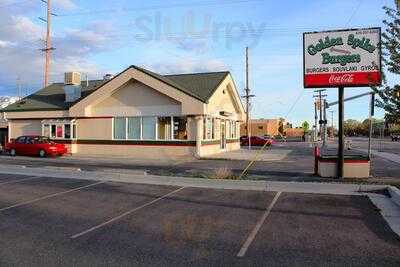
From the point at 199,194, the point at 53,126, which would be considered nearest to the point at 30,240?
the point at 199,194

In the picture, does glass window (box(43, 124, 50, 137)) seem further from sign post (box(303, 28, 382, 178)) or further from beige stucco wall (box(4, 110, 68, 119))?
sign post (box(303, 28, 382, 178))

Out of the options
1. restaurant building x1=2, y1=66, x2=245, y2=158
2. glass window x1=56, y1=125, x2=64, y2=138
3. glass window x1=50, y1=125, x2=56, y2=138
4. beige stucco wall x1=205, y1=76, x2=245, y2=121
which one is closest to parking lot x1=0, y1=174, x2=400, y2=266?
restaurant building x1=2, y1=66, x2=245, y2=158

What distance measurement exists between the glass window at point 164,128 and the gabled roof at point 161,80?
2.43 meters

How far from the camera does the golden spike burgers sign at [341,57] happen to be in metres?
19.7

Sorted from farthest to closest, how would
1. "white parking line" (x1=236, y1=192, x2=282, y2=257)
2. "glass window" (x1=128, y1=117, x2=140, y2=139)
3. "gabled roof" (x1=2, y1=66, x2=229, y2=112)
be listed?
1. "glass window" (x1=128, y1=117, x2=140, y2=139)
2. "gabled roof" (x1=2, y1=66, x2=229, y2=112)
3. "white parking line" (x1=236, y1=192, x2=282, y2=257)

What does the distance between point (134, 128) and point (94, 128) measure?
3.26 meters

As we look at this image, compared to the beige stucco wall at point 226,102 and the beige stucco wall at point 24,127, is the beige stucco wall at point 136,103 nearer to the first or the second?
the beige stucco wall at point 226,102

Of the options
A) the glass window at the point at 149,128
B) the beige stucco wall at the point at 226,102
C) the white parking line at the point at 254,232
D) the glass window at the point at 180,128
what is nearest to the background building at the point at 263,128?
the beige stucco wall at the point at 226,102

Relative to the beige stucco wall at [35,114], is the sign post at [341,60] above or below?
above

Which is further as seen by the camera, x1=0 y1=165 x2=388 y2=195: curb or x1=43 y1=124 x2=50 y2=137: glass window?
x1=43 y1=124 x2=50 y2=137: glass window

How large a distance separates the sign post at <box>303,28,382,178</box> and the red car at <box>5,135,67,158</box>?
65.9 feet

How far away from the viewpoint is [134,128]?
3459 centimetres

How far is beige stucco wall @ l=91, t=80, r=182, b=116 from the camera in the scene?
33.4 metres

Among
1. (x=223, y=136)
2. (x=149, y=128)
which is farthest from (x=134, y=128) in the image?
(x=223, y=136)
